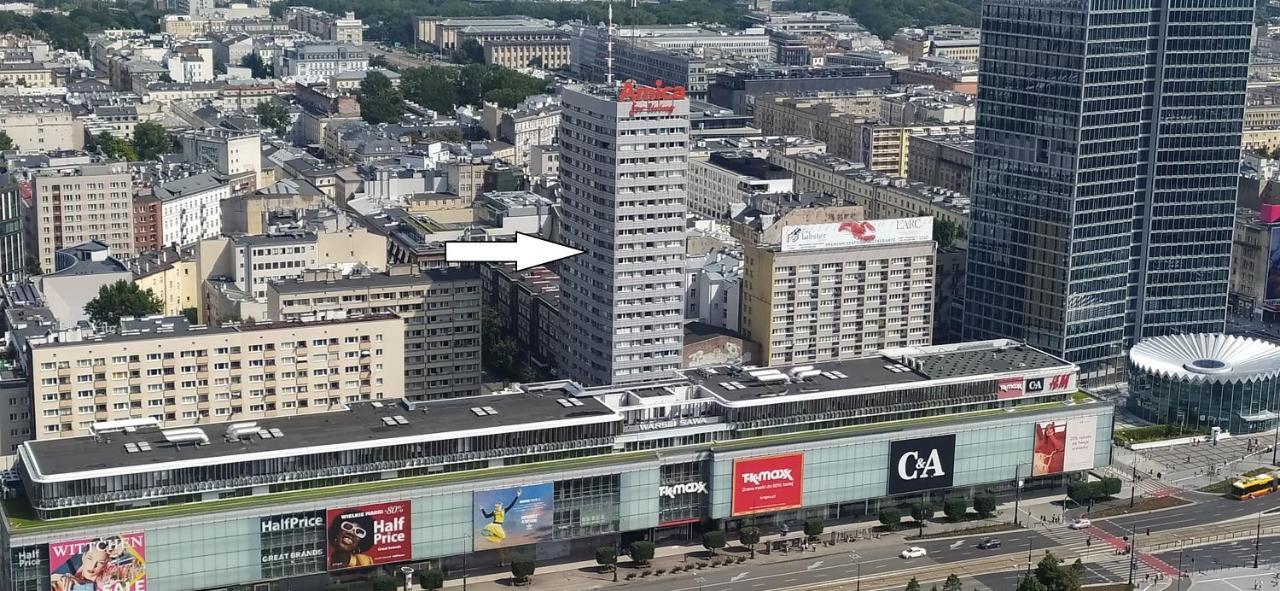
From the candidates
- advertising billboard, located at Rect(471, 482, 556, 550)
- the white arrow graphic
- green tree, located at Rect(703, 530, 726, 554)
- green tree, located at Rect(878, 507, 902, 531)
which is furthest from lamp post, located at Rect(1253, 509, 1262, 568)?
the white arrow graphic

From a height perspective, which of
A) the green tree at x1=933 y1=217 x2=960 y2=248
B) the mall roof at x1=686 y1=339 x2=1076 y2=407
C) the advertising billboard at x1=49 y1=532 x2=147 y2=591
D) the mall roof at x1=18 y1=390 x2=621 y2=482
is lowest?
the advertising billboard at x1=49 y1=532 x2=147 y2=591

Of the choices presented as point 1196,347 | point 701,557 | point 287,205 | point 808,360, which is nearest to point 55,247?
point 287,205

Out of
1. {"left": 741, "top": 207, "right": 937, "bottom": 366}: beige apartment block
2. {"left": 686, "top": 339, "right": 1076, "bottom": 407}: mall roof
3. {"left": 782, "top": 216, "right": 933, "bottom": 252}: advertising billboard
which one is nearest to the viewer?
{"left": 686, "top": 339, "right": 1076, "bottom": 407}: mall roof

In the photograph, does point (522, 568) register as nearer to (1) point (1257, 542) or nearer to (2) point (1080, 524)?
(2) point (1080, 524)

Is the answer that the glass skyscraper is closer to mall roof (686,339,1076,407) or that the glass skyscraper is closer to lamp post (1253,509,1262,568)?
mall roof (686,339,1076,407)

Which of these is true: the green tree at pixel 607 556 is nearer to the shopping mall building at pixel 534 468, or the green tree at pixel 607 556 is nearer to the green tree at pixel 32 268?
the shopping mall building at pixel 534 468

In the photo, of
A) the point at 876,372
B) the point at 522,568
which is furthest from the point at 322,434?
the point at 876,372

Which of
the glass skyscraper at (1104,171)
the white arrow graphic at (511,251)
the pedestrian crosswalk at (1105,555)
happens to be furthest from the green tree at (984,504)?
the white arrow graphic at (511,251)
